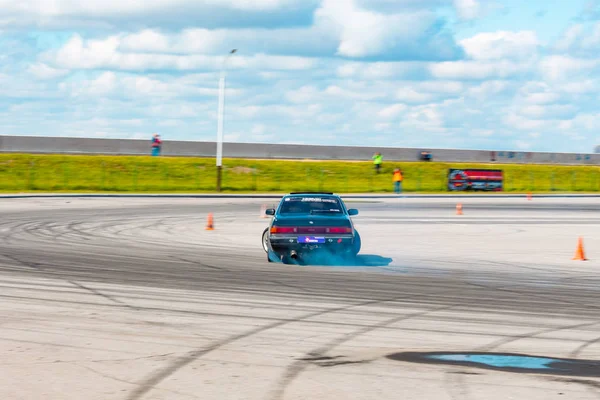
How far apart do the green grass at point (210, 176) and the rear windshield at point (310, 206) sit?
32.9 m

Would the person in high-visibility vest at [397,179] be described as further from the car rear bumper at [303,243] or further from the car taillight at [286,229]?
the car taillight at [286,229]

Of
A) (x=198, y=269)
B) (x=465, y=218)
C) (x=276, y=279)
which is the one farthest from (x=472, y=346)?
(x=465, y=218)

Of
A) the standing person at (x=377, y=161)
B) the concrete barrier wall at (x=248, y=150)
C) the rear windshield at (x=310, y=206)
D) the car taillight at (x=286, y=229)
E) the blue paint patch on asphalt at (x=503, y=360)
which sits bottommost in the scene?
the blue paint patch on asphalt at (x=503, y=360)

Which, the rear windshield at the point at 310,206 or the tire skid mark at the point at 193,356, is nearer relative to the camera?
the tire skid mark at the point at 193,356

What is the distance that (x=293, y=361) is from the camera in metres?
7.39

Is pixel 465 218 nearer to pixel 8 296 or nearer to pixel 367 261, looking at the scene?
pixel 367 261

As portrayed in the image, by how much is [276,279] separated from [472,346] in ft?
17.7

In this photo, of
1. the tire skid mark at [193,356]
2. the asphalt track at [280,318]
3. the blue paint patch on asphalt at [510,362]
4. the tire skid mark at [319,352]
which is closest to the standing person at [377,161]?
the asphalt track at [280,318]

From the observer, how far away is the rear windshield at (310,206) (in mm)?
16094

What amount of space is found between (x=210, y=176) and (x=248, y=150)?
409 inches

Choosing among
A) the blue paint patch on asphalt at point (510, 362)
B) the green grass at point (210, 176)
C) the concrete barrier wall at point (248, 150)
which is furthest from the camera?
the concrete barrier wall at point (248, 150)

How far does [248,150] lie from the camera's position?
65.2 meters

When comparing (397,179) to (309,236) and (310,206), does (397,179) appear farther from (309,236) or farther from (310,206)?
(309,236)

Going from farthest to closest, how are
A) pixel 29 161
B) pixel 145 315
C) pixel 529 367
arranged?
pixel 29 161, pixel 145 315, pixel 529 367
